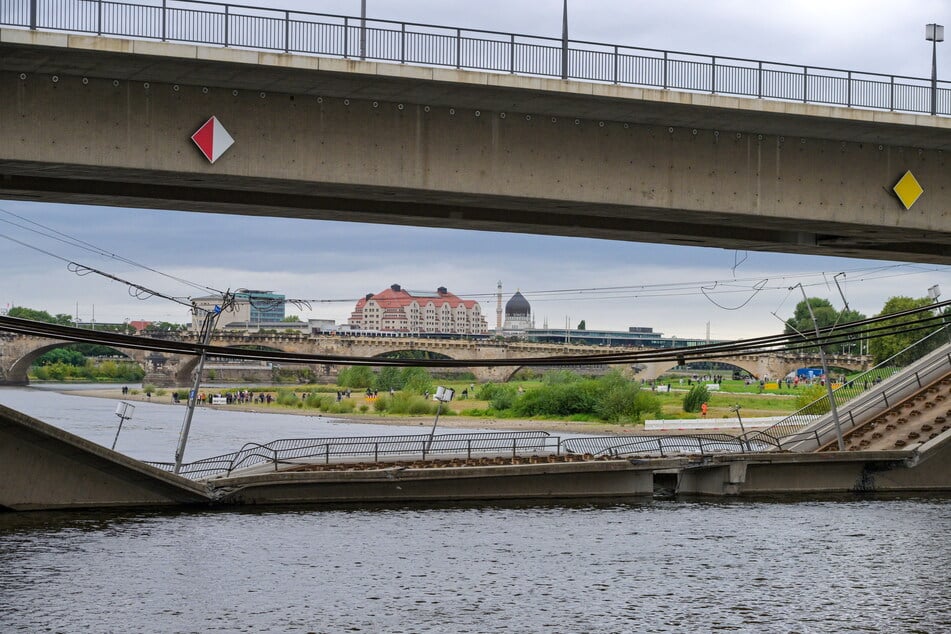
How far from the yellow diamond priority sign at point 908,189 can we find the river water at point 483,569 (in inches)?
368

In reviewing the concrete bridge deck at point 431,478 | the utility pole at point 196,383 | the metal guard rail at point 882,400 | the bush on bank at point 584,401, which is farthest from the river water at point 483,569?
the bush on bank at point 584,401

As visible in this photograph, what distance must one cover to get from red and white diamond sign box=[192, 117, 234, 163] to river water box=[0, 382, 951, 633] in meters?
9.46

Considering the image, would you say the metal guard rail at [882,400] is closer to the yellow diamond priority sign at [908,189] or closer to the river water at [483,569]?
the river water at [483,569]

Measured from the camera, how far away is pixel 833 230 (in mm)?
33750

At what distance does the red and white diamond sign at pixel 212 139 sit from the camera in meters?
26.7

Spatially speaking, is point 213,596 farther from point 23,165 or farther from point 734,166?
point 734,166

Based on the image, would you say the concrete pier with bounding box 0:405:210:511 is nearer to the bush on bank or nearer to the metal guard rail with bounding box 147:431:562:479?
the metal guard rail with bounding box 147:431:562:479

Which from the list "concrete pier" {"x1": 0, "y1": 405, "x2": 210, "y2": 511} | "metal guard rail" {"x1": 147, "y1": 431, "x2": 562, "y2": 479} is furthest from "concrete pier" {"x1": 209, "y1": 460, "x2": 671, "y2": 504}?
"concrete pier" {"x1": 0, "y1": 405, "x2": 210, "y2": 511}

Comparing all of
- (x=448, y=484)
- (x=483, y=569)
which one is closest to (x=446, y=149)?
(x=483, y=569)

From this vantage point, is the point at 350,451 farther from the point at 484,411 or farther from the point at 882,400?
the point at 484,411

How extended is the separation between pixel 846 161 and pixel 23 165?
69.0 feet

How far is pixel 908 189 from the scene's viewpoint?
3291cm

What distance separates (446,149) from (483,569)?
33.1ft

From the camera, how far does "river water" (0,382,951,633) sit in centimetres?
2333
